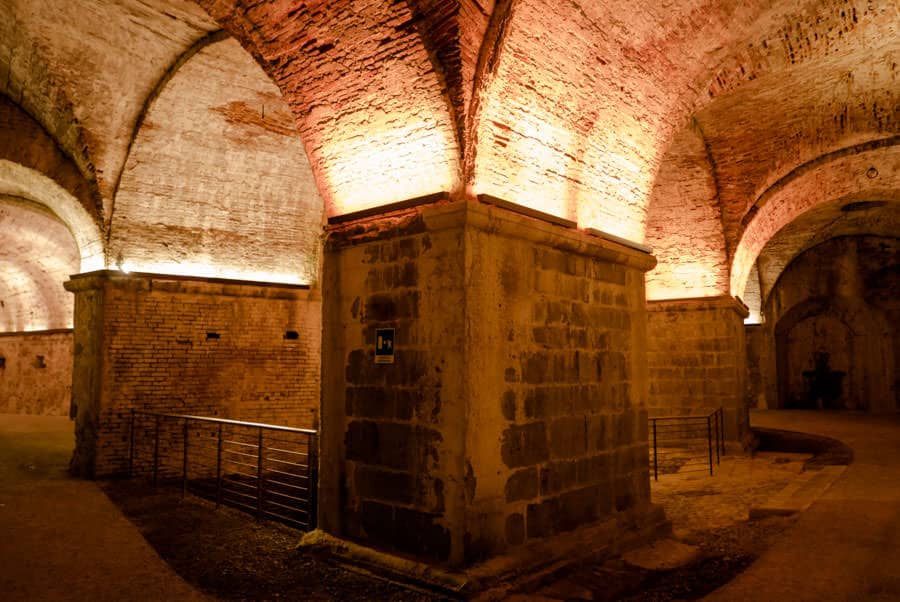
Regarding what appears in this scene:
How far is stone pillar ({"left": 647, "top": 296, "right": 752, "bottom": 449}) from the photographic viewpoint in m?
11.4

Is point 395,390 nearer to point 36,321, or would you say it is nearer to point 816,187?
point 816,187

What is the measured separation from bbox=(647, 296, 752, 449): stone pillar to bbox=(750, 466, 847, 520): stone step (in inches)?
105

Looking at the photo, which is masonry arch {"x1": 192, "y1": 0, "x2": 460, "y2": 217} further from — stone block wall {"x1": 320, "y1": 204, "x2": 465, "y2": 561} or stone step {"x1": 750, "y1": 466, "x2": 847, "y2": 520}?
stone step {"x1": 750, "y1": 466, "x2": 847, "y2": 520}

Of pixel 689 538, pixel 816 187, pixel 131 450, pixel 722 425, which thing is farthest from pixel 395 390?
pixel 816 187

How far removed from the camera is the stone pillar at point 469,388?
443 cm

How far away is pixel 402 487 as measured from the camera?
15.5 feet

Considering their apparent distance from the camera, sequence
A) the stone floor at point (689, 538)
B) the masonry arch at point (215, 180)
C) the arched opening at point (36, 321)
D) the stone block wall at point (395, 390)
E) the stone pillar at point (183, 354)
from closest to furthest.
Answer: the stone floor at point (689, 538), the stone block wall at point (395, 390), the masonry arch at point (215, 180), the stone pillar at point (183, 354), the arched opening at point (36, 321)

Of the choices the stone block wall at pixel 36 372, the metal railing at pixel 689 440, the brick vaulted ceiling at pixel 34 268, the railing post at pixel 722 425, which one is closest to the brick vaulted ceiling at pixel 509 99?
the railing post at pixel 722 425

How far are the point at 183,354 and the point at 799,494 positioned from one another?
8805 mm

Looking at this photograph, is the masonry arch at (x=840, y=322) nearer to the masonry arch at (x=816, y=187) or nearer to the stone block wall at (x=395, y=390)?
the masonry arch at (x=816, y=187)

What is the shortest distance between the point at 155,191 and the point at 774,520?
9249 mm

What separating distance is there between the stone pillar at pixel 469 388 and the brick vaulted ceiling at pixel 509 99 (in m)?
0.44

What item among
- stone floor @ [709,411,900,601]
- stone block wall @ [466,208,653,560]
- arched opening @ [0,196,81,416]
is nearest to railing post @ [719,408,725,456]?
stone floor @ [709,411,900,601]

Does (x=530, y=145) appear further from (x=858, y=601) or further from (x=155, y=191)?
(x=155, y=191)
